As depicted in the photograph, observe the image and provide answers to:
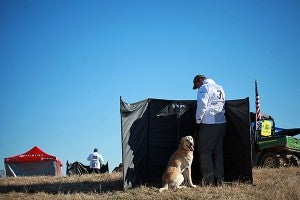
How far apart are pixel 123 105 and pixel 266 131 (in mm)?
9421

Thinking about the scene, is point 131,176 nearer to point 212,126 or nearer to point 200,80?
point 212,126

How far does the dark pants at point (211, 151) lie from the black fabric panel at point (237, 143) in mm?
355

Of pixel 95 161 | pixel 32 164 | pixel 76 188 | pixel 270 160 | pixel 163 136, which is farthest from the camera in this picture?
pixel 32 164

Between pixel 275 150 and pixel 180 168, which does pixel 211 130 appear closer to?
pixel 180 168

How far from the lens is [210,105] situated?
8094 millimetres

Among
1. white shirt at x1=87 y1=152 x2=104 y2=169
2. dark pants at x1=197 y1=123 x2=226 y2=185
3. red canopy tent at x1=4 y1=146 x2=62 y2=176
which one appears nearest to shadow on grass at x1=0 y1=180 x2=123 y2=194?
dark pants at x1=197 y1=123 x2=226 y2=185

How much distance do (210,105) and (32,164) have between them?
1646 centimetres

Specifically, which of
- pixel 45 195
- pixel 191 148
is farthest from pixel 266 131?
pixel 45 195

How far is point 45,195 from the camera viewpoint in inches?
300

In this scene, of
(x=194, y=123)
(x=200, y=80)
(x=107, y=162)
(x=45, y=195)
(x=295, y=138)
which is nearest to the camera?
(x=45, y=195)

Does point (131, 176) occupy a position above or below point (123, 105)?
below

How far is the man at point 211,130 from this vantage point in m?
7.98

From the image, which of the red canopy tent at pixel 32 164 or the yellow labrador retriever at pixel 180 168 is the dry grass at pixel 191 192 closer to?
the yellow labrador retriever at pixel 180 168

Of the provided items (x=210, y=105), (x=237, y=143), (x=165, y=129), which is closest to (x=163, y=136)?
(x=165, y=129)
